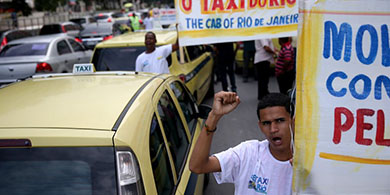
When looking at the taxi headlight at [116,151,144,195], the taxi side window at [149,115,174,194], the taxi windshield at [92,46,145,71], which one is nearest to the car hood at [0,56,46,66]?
the taxi windshield at [92,46,145,71]

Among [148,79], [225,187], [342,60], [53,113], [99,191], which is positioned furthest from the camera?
[225,187]

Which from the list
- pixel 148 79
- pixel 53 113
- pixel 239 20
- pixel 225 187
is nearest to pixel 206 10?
pixel 239 20

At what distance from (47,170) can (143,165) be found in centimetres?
49

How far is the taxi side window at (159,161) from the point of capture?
2406 millimetres

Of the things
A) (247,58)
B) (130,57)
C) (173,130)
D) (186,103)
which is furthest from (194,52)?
(173,130)

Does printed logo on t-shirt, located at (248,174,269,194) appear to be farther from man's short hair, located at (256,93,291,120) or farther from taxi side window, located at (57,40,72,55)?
taxi side window, located at (57,40,72,55)

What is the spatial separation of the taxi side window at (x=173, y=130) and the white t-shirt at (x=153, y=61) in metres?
2.32

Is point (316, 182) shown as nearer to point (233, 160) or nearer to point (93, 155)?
point (233, 160)

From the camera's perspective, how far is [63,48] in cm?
1166

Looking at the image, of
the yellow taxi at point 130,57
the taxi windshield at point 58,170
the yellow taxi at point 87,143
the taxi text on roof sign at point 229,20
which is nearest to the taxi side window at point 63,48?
the yellow taxi at point 130,57

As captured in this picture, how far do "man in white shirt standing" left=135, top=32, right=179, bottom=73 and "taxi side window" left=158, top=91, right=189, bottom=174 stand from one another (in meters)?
2.33

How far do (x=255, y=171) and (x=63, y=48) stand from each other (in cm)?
1047

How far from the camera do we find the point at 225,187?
468cm

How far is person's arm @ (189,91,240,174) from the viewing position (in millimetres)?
2111
